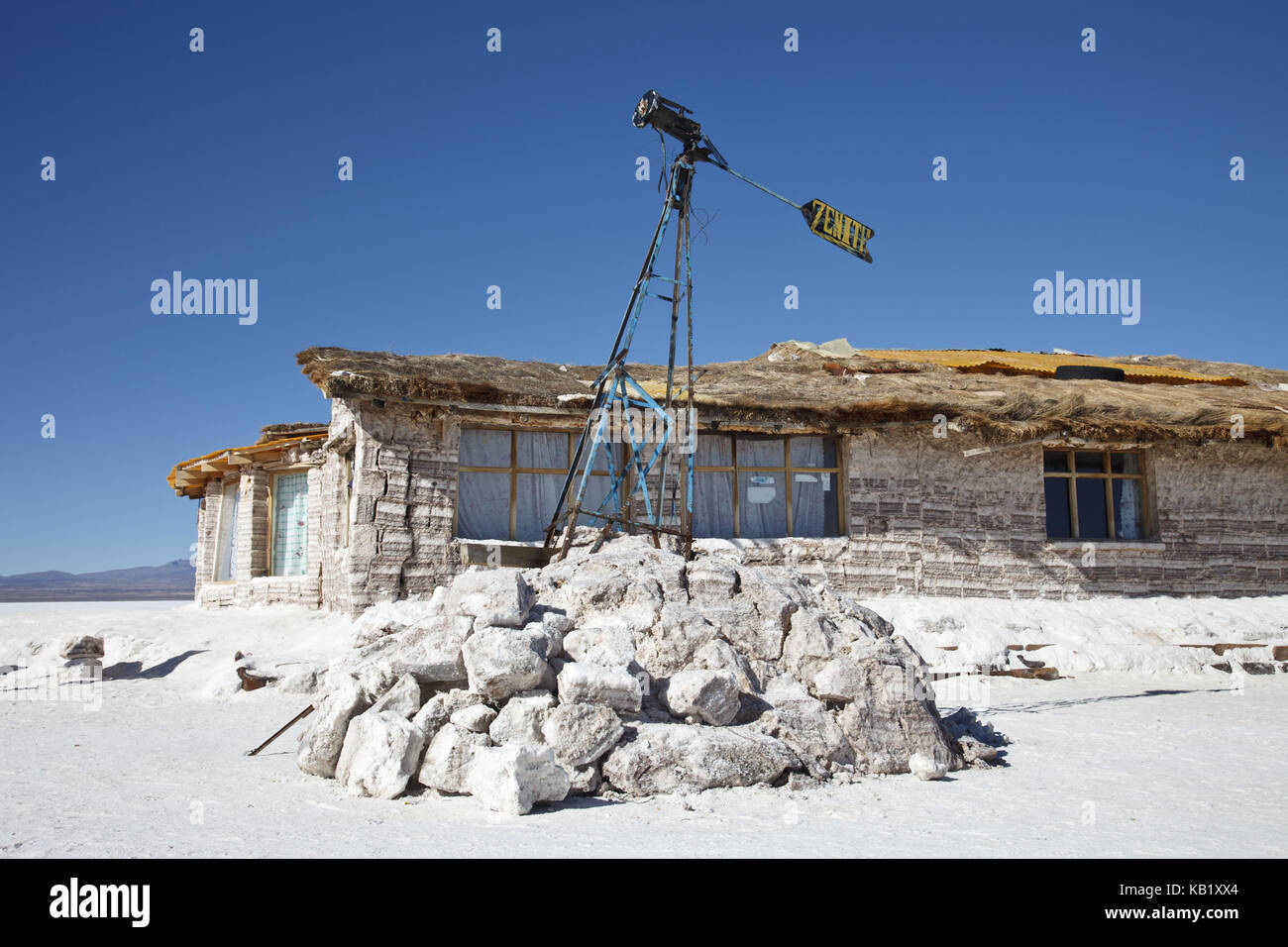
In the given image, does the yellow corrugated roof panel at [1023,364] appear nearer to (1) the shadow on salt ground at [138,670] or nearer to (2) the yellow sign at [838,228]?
(2) the yellow sign at [838,228]

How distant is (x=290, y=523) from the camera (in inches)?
551

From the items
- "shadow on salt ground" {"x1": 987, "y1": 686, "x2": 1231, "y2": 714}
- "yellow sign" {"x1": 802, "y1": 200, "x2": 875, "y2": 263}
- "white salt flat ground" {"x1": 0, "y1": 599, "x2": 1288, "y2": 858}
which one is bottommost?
"shadow on salt ground" {"x1": 987, "y1": 686, "x2": 1231, "y2": 714}

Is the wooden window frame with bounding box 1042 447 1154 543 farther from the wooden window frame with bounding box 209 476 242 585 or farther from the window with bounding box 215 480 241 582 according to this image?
the window with bounding box 215 480 241 582

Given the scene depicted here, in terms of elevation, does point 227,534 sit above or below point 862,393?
below

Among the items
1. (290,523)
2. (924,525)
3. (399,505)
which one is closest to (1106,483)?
(924,525)

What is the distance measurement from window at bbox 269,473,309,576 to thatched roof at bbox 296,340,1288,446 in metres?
3.02

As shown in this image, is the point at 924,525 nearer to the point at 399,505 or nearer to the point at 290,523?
the point at 399,505

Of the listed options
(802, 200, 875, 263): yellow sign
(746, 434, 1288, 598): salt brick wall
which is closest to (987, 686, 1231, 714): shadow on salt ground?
(746, 434, 1288, 598): salt brick wall

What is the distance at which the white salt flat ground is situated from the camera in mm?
3854

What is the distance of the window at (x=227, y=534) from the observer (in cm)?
1542

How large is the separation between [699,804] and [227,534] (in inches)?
529

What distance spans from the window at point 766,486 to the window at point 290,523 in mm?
6303
